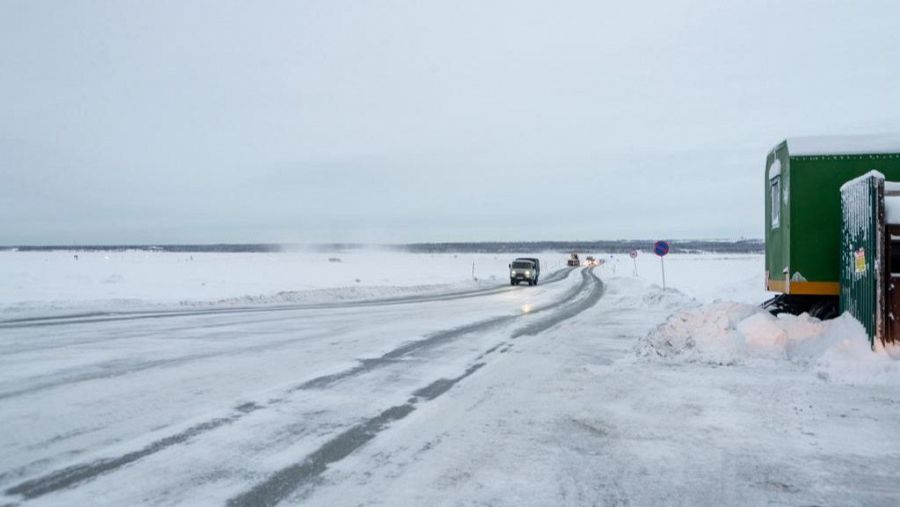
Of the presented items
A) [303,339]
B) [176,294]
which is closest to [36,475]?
[303,339]

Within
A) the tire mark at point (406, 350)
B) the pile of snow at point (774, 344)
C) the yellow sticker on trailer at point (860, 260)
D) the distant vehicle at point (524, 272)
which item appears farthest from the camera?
the distant vehicle at point (524, 272)

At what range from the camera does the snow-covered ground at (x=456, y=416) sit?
16.2 feet

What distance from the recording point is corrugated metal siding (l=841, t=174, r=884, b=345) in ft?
32.2

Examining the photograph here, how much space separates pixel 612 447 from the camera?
6.05 meters

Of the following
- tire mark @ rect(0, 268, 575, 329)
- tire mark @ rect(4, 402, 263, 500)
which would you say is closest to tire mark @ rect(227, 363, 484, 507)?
tire mark @ rect(4, 402, 263, 500)

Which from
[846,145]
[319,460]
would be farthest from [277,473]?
[846,145]

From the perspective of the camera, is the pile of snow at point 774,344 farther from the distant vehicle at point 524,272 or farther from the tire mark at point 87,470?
the distant vehicle at point 524,272

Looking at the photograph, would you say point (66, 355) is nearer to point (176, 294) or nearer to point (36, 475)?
point (36, 475)

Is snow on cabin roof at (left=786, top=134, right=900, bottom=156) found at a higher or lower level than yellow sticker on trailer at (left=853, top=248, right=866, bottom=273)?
higher

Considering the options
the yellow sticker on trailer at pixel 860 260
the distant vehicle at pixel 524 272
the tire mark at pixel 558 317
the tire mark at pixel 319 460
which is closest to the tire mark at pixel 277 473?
the tire mark at pixel 319 460

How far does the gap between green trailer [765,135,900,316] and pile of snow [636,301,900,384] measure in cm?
98

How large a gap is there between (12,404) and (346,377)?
413 cm

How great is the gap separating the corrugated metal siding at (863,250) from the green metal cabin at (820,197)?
0.56 m

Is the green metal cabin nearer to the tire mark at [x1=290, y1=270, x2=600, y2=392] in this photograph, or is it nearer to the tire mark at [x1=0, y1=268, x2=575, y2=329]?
the tire mark at [x1=290, y1=270, x2=600, y2=392]
